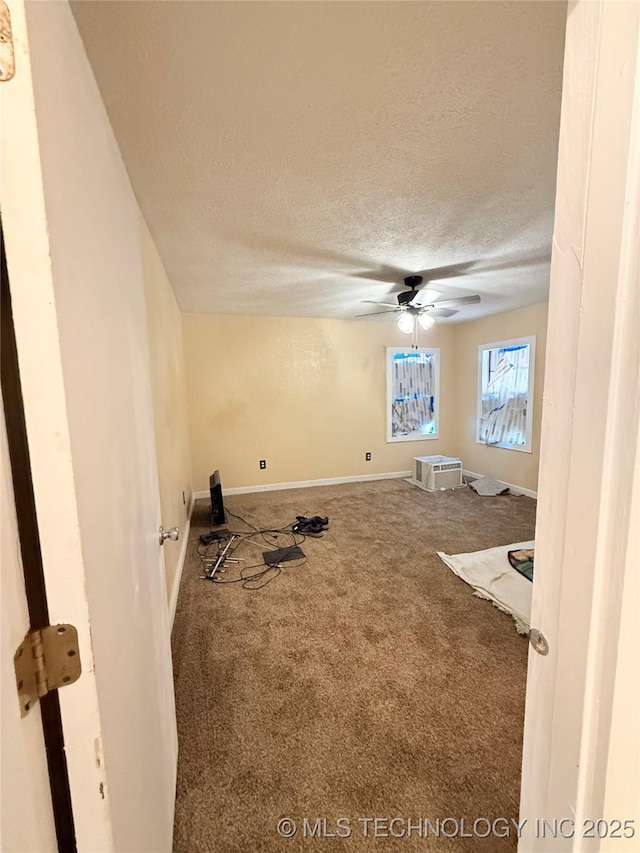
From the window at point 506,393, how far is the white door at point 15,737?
475 centimetres

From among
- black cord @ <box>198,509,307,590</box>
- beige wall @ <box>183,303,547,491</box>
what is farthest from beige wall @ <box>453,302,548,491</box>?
black cord @ <box>198,509,307,590</box>

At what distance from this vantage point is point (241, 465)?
447cm

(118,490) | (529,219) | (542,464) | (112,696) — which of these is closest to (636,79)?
(542,464)

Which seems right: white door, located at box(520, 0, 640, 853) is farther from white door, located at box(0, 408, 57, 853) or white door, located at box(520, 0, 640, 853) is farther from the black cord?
the black cord

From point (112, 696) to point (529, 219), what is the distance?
2.71m

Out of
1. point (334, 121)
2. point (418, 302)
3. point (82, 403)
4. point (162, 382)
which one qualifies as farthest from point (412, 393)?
point (82, 403)

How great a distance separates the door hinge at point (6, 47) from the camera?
38 cm

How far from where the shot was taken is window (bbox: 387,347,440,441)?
16.6 ft

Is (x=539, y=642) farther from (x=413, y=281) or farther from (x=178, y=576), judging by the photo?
(x=413, y=281)

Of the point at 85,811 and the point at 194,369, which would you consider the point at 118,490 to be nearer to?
the point at 85,811

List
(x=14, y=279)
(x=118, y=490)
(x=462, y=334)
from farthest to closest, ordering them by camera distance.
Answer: (x=462, y=334), (x=118, y=490), (x=14, y=279)

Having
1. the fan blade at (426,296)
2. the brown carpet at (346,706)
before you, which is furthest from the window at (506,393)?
the brown carpet at (346,706)

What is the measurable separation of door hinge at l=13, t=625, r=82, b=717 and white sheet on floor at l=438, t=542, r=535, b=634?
7.25ft

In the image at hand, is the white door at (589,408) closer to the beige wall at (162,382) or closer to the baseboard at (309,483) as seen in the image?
the beige wall at (162,382)
